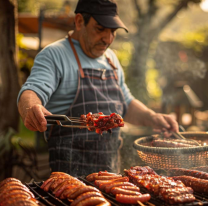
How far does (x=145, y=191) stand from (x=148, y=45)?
8765 mm

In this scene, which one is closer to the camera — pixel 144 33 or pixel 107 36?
pixel 107 36

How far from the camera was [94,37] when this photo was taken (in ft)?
11.0

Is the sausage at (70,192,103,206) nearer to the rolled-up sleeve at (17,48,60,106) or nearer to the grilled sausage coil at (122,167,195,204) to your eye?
the grilled sausage coil at (122,167,195,204)

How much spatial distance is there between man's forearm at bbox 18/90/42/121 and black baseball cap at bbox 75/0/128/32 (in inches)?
45.7

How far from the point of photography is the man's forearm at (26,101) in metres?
2.71

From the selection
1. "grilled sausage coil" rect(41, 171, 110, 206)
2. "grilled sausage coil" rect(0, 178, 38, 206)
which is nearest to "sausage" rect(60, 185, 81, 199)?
"grilled sausage coil" rect(41, 171, 110, 206)

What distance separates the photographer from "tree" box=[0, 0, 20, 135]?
603 centimetres

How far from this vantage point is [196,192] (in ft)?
7.95

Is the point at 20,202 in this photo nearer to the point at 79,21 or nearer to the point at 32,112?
the point at 32,112

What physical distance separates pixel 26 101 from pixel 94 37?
4.00 feet

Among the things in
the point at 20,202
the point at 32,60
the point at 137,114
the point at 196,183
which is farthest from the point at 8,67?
the point at 196,183

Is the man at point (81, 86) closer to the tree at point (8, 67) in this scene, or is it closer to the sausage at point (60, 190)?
the sausage at point (60, 190)

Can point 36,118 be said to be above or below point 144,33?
below

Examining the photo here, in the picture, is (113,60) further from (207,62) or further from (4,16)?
(207,62)
